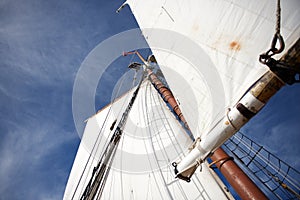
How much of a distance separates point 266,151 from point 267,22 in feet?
7.35

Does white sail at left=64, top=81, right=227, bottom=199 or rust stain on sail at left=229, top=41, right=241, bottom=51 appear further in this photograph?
white sail at left=64, top=81, right=227, bottom=199

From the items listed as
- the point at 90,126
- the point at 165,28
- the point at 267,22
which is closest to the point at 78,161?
the point at 90,126

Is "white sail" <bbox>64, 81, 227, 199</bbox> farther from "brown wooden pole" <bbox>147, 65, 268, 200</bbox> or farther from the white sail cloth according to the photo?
the white sail cloth

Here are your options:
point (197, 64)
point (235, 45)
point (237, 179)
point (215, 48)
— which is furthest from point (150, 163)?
point (235, 45)

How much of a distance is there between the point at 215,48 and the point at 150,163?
12.6 ft

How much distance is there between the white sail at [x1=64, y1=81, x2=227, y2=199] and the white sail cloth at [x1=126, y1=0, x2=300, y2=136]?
193 cm

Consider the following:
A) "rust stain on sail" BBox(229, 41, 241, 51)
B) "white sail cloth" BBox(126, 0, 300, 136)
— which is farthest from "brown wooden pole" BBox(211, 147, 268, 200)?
"rust stain on sail" BBox(229, 41, 241, 51)

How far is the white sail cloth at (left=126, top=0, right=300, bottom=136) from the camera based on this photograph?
1469 mm

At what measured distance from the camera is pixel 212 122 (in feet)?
5.77

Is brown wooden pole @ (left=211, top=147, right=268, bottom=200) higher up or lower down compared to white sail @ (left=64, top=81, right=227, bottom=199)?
lower down

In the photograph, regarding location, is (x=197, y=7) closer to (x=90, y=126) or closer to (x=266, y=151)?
(x=266, y=151)

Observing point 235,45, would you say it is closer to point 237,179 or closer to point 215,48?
point 215,48

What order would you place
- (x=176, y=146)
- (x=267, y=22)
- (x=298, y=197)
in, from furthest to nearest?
(x=176, y=146) → (x=298, y=197) → (x=267, y=22)

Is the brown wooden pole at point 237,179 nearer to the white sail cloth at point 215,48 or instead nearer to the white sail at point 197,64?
the white sail at point 197,64
